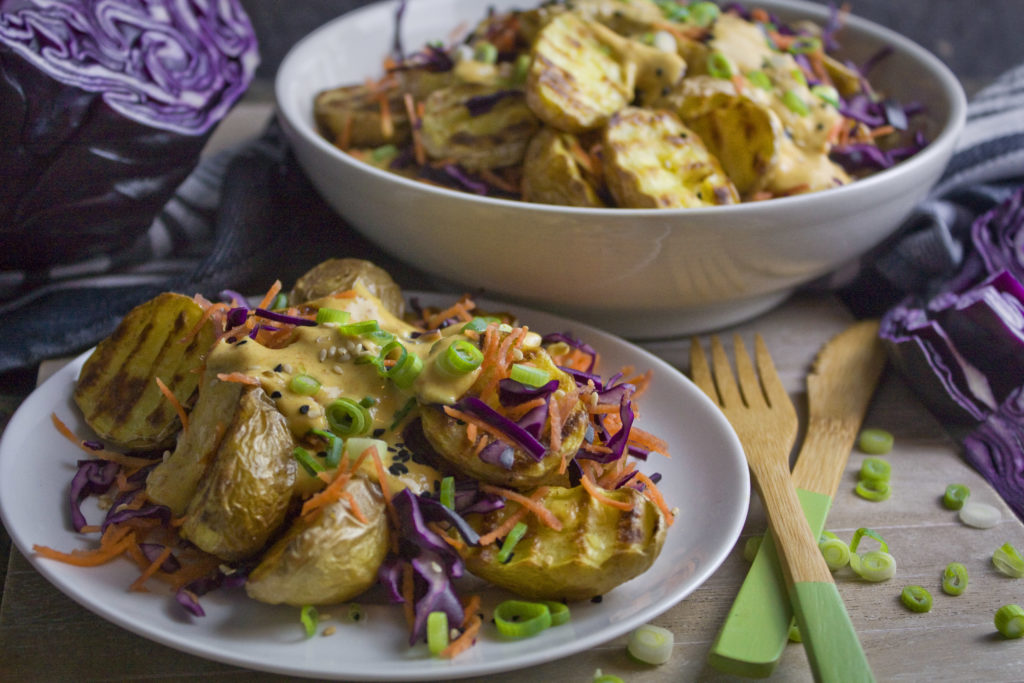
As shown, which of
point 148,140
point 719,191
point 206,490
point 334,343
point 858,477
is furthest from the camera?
point 148,140

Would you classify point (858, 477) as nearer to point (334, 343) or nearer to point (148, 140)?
point (334, 343)

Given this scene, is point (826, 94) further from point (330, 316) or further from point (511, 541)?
point (511, 541)

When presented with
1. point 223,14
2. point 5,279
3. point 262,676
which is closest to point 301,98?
point 223,14

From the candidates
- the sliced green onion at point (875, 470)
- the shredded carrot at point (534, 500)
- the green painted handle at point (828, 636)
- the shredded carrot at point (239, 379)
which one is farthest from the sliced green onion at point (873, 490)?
the shredded carrot at point (239, 379)

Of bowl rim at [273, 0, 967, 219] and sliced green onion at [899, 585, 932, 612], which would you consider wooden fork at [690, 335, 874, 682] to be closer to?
sliced green onion at [899, 585, 932, 612]

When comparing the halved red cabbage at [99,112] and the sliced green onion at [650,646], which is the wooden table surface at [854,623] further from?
the halved red cabbage at [99,112]
